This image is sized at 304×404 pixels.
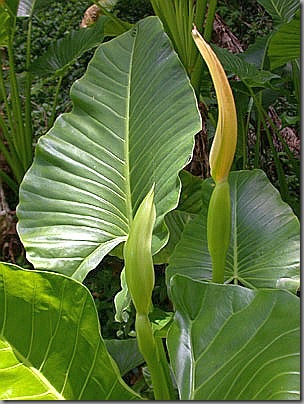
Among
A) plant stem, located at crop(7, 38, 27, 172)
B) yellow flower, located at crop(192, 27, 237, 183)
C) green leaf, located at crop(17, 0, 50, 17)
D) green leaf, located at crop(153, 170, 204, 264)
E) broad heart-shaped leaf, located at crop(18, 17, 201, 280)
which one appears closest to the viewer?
yellow flower, located at crop(192, 27, 237, 183)

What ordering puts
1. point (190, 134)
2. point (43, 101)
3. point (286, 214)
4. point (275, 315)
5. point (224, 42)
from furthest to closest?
point (43, 101), point (224, 42), point (286, 214), point (190, 134), point (275, 315)

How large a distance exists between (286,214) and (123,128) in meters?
0.28

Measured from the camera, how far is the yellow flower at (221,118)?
604 millimetres

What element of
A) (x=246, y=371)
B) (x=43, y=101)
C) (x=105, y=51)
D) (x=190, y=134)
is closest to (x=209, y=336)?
(x=246, y=371)

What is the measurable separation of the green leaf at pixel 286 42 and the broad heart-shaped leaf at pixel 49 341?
0.70 metres

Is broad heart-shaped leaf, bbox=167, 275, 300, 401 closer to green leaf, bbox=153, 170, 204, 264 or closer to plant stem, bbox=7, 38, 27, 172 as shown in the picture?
green leaf, bbox=153, 170, 204, 264

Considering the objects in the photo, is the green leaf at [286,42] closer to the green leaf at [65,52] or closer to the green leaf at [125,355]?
the green leaf at [65,52]

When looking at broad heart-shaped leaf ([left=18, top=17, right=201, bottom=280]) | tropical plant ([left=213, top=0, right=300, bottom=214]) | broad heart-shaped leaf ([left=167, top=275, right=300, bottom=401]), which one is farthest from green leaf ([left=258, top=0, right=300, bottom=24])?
broad heart-shaped leaf ([left=167, top=275, right=300, bottom=401])

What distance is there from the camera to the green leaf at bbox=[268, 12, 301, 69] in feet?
3.65

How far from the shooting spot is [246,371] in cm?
62

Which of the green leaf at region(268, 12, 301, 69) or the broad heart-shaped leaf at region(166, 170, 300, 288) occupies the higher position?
the green leaf at region(268, 12, 301, 69)

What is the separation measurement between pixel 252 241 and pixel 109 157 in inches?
10.1

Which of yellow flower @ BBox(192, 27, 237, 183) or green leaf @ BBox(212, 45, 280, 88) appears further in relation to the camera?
green leaf @ BBox(212, 45, 280, 88)

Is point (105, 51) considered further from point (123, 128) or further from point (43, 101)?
point (43, 101)
